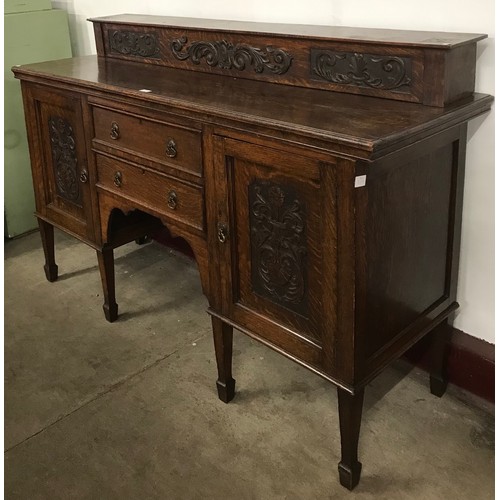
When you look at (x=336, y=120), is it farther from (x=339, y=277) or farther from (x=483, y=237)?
(x=483, y=237)

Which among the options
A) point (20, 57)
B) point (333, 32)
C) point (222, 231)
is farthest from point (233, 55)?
point (20, 57)

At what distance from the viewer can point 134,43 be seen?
2246 mm

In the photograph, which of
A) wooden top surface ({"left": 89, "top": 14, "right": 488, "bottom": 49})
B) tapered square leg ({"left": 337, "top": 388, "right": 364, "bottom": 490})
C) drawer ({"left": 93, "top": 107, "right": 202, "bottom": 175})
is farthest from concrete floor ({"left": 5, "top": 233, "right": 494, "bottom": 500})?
wooden top surface ({"left": 89, "top": 14, "right": 488, "bottom": 49})

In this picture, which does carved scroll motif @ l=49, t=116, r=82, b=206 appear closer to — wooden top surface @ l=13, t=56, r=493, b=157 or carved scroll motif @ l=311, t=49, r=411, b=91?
wooden top surface @ l=13, t=56, r=493, b=157

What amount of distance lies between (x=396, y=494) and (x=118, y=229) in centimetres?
131

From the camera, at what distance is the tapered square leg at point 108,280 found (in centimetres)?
230

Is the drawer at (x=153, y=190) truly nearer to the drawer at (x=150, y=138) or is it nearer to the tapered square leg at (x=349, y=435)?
the drawer at (x=150, y=138)

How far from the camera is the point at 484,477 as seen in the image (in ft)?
5.41

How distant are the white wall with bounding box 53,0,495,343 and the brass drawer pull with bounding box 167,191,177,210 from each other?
0.67 m

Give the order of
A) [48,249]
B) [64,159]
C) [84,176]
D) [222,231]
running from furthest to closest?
[48,249] < [64,159] < [84,176] < [222,231]

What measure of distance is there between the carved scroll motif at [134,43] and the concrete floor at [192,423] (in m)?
0.92

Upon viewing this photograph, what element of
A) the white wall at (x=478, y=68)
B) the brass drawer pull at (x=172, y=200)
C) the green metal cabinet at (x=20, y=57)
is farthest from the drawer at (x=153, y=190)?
the green metal cabinet at (x=20, y=57)

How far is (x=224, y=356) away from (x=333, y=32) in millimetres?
941

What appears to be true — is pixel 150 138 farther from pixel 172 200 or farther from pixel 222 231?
pixel 222 231
